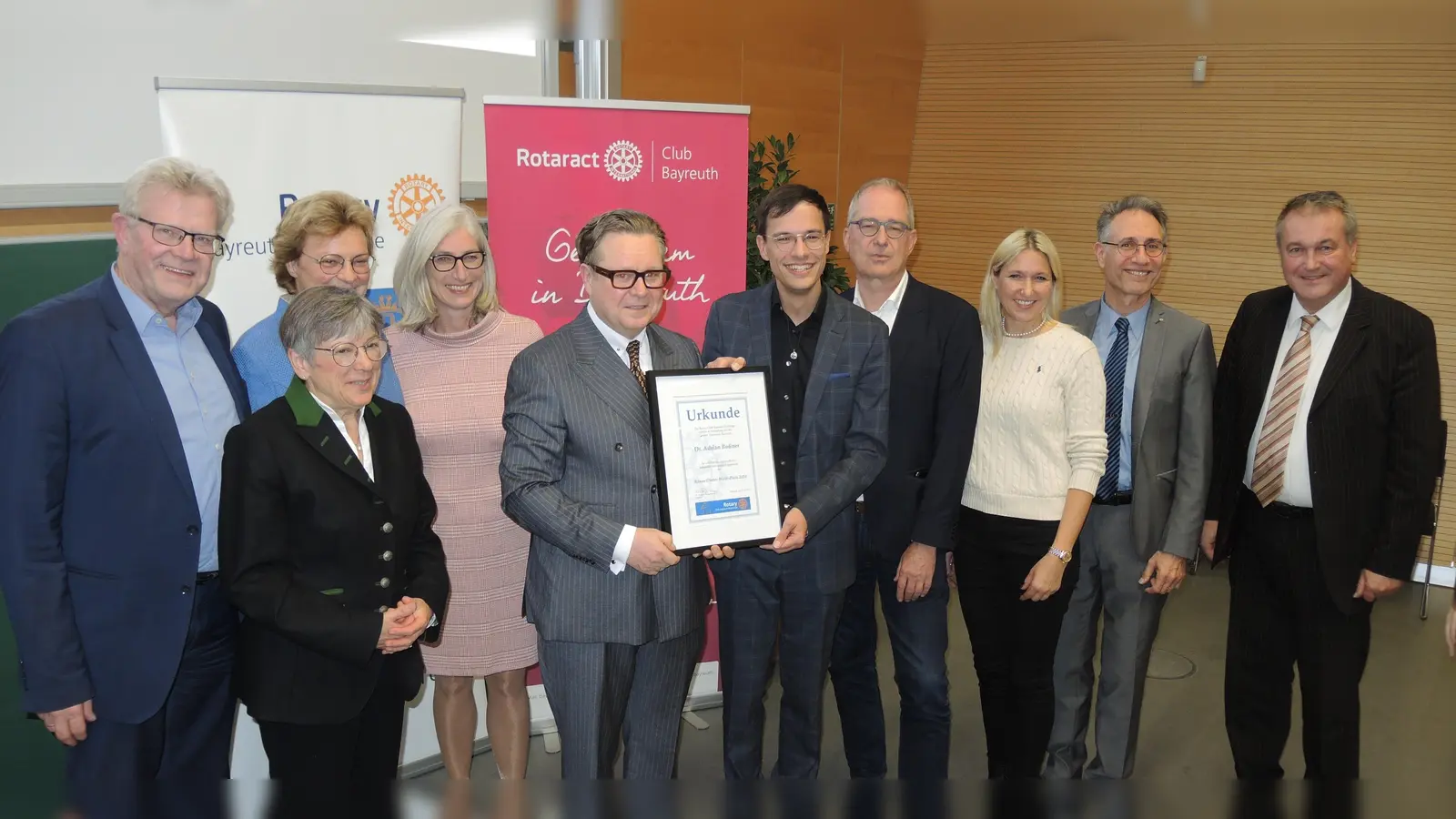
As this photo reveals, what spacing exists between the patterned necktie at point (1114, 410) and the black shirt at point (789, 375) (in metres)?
1.06

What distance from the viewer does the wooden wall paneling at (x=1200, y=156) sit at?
634 centimetres

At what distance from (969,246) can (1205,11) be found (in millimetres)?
2432

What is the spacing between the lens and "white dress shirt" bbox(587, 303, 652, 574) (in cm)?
244

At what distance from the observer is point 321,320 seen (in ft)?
7.29

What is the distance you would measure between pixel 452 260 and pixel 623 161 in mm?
1171

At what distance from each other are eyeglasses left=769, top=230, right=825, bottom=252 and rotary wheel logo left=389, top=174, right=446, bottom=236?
4.70 feet

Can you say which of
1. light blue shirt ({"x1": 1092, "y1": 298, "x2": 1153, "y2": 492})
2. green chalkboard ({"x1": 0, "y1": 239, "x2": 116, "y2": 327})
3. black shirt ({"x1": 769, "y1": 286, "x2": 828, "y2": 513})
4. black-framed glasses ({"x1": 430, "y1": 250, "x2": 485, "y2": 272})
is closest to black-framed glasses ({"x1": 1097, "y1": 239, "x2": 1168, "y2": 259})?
light blue shirt ({"x1": 1092, "y1": 298, "x2": 1153, "y2": 492})

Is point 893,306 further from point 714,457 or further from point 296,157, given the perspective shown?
point 296,157

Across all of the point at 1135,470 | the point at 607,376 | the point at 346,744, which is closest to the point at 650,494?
the point at 607,376

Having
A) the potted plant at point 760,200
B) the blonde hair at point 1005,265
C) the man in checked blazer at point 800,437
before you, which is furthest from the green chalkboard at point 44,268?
the potted plant at point 760,200

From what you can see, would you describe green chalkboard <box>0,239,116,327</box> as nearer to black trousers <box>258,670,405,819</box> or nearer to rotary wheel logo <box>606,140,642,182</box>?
black trousers <box>258,670,405,819</box>

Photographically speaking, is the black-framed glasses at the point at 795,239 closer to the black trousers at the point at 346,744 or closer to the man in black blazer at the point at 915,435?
the man in black blazer at the point at 915,435

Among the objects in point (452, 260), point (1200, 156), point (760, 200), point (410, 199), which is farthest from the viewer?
point (1200, 156)

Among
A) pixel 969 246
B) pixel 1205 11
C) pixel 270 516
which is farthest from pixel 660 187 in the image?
pixel 969 246
